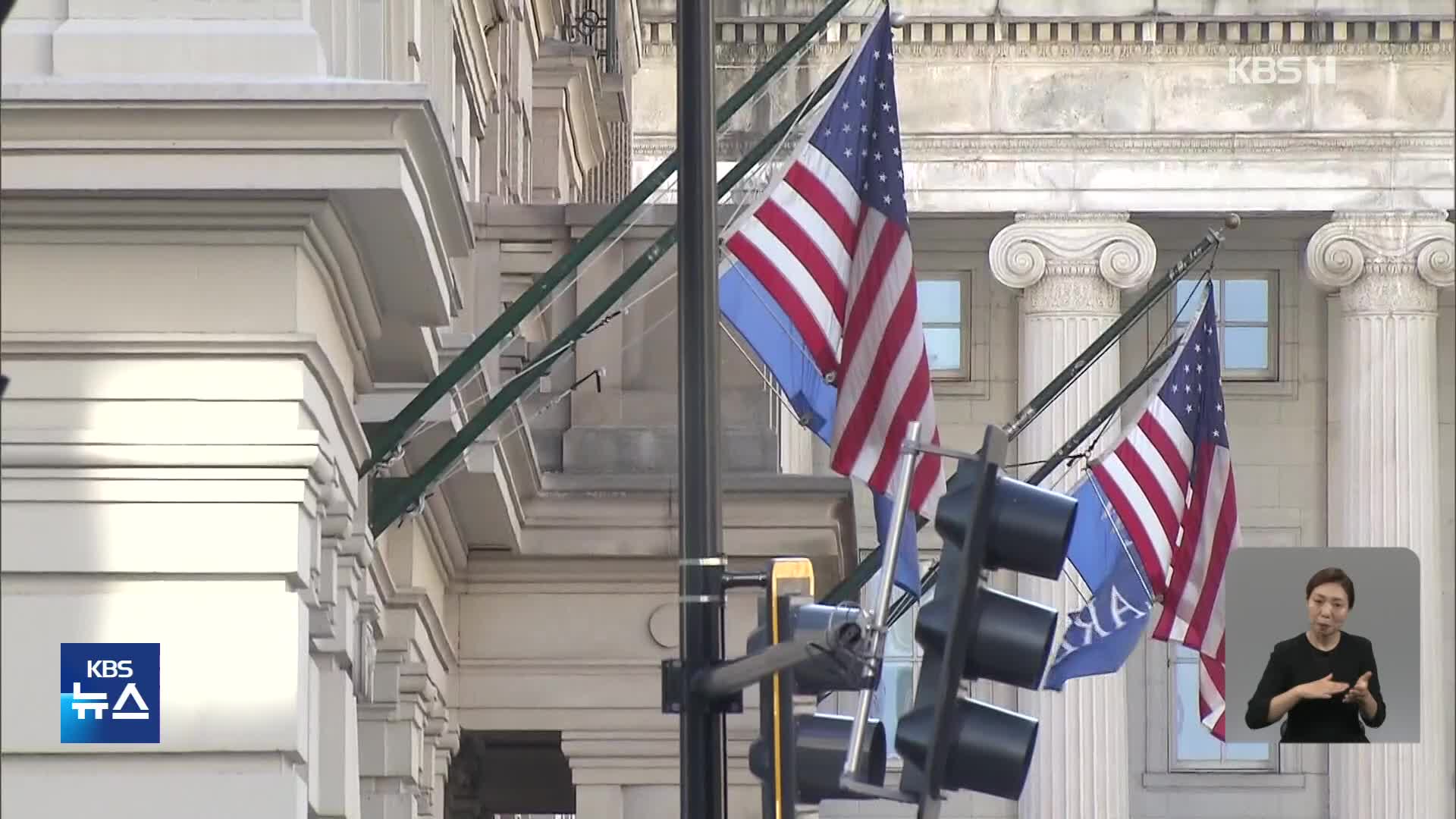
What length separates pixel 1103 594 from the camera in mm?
22328

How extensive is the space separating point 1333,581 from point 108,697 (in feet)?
13.2

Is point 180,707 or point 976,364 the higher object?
point 976,364

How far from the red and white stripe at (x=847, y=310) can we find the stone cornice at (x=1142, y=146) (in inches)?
1410

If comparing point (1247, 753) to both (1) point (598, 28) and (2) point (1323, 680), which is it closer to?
(1) point (598, 28)

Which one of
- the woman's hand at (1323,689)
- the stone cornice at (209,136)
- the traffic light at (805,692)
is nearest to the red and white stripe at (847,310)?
the woman's hand at (1323,689)

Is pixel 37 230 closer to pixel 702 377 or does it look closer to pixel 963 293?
pixel 702 377

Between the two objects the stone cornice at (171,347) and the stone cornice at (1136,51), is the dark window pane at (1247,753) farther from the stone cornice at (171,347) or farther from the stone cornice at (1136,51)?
the stone cornice at (171,347)

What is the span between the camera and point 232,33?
A: 1165cm

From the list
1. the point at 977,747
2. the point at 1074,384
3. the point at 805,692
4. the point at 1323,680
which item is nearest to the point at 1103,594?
the point at 1323,680

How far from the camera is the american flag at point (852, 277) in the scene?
15.8m

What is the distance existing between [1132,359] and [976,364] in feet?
9.86

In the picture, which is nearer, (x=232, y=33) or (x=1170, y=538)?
(x=232, y=33)

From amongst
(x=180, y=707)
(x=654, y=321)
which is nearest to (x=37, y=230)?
(x=180, y=707)

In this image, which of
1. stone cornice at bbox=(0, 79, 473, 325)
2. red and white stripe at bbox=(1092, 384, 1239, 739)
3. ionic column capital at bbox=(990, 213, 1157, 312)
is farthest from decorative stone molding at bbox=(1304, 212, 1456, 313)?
stone cornice at bbox=(0, 79, 473, 325)
